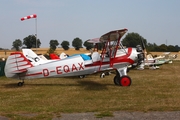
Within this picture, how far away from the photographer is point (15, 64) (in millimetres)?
11492

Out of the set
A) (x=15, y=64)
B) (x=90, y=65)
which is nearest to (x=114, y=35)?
(x=90, y=65)

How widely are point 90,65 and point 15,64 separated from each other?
3417mm

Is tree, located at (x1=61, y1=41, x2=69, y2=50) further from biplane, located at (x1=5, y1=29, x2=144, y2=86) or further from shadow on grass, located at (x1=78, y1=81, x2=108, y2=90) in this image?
biplane, located at (x1=5, y1=29, x2=144, y2=86)

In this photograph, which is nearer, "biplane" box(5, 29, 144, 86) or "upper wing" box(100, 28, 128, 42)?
"upper wing" box(100, 28, 128, 42)

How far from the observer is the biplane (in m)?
11.7

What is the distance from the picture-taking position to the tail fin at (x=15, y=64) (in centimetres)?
1148

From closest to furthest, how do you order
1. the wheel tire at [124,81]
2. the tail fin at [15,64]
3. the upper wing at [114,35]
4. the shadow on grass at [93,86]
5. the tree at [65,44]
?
the upper wing at [114,35] < the shadow on grass at [93,86] < the tail fin at [15,64] < the wheel tire at [124,81] < the tree at [65,44]

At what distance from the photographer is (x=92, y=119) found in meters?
5.77

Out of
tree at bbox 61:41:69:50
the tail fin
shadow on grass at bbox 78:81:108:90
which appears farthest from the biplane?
tree at bbox 61:41:69:50

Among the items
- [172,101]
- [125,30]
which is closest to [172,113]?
[172,101]

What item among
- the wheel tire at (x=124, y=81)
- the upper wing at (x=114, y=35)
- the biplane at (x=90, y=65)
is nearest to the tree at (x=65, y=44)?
the biplane at (x=90, y=65)

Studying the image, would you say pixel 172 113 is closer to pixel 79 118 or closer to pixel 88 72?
pixel 79 118

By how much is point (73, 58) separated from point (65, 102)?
177 inches

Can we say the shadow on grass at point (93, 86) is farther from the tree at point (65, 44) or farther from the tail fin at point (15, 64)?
the tree at point (65, 44)
